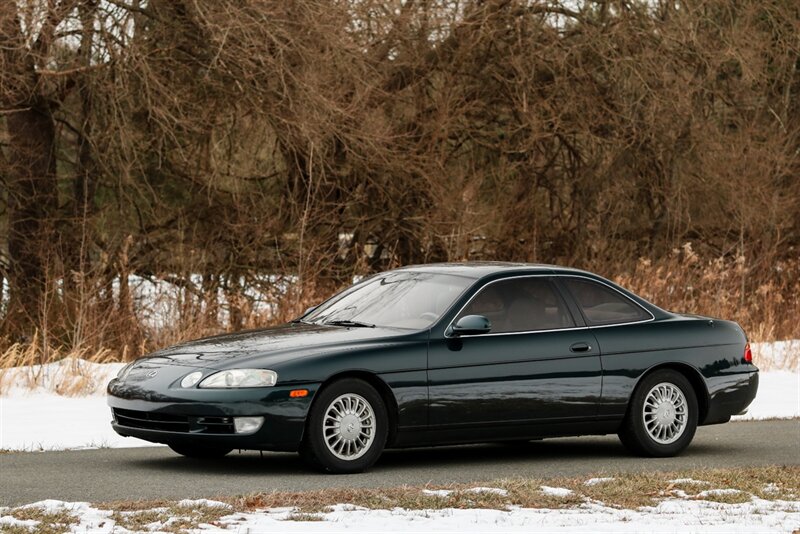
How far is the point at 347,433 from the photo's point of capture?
10.1 metres

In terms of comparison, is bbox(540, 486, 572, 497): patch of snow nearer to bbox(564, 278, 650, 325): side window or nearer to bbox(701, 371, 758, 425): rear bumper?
bbox(564, 278, 650, 325): side window

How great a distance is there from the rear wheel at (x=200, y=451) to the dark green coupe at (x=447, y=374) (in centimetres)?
1

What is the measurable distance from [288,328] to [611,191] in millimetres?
14473

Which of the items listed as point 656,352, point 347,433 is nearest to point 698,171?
point 656,352

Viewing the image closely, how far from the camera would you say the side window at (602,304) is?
11.6 meters

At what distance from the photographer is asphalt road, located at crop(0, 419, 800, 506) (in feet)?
30.9

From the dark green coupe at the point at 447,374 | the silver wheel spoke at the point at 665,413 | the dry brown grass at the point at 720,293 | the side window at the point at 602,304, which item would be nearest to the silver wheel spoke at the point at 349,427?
the dark green coupe at the point at 447,374

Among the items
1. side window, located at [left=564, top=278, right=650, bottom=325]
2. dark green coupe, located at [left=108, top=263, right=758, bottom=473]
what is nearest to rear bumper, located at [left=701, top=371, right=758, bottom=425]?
dark green coupe, located at [left=108, top=263, right=758, bottom=473]

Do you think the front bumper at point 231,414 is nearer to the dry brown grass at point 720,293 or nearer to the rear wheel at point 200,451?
the rear wheel at point 200,451

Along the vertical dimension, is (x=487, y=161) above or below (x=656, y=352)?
above

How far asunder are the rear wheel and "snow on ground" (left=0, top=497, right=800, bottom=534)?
283 cm

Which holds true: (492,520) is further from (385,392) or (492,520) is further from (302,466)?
(302,466)

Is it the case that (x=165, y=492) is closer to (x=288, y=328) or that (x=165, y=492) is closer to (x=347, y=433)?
(x=347, y=433)

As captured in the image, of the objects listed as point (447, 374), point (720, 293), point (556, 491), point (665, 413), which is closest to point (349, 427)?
point (447, 374)
